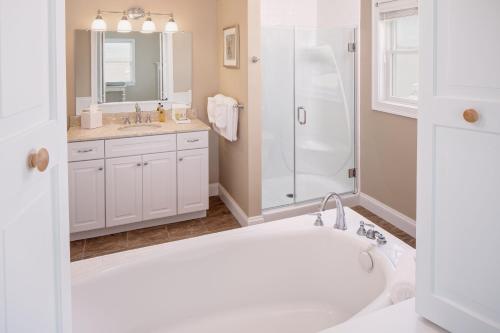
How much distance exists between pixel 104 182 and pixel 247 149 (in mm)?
1272

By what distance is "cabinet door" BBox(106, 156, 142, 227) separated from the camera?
140 inches

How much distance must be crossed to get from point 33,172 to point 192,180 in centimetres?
313

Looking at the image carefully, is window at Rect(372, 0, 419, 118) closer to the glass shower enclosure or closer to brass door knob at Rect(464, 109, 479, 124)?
the glass shower enclosure

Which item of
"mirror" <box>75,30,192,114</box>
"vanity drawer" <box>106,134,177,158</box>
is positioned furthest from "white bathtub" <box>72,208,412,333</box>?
"mirror" <box>75,30,192,114</box>

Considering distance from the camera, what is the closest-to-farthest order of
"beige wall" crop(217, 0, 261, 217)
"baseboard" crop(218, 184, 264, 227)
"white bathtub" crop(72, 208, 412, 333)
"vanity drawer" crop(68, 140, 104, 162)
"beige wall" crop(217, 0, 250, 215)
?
"white bathtub" crop(72, 208, 412, 333), "vanity drawer" crop(68, 140, 104, 162), "beige wall" crop(217, 0, 261, 217), "beige wall" crop(217, 0, 250, 215), "baseboard" crop(218, 184, 264, 227)

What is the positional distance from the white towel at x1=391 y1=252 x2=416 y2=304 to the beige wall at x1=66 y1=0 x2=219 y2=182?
9.66ft

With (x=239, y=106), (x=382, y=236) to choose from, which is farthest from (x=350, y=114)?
(x=382, y=236)

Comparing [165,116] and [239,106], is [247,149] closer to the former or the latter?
[239,106]

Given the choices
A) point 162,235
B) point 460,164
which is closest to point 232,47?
point 162,235

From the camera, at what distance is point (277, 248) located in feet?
7.97

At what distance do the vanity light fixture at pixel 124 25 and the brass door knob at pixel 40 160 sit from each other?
11.5 ft

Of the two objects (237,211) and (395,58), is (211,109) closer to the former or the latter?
(237,211)

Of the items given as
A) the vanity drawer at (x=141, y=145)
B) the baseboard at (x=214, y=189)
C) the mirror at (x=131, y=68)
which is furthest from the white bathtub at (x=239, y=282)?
the mirror at (x=131, y=68)

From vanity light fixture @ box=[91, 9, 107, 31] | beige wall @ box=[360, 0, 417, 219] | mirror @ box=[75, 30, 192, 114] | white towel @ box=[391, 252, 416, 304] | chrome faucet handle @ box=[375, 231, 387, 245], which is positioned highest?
vanity light fixture @ box=[91, 9, 107, 31]
